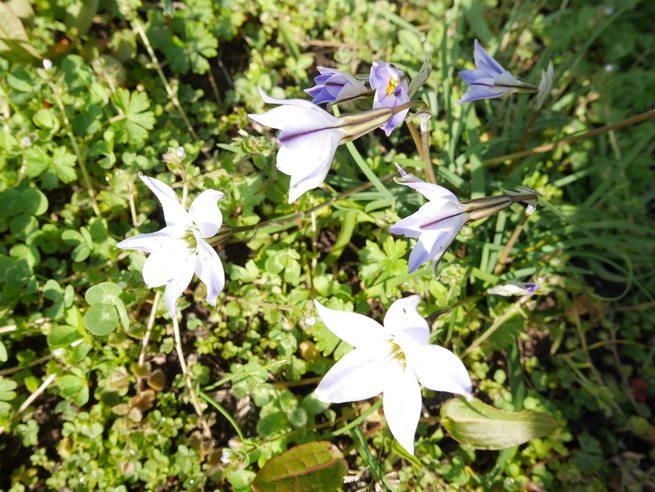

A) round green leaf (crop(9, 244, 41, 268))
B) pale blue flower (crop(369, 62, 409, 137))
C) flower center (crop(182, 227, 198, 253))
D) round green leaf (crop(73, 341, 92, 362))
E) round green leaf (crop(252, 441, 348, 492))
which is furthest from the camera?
round green leaf (crop(9, 244, 41, 268))

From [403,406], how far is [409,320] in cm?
31

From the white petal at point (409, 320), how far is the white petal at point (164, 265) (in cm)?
71

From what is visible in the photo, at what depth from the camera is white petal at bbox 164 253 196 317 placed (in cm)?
134

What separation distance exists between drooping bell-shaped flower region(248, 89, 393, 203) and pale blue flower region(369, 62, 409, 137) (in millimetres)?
107

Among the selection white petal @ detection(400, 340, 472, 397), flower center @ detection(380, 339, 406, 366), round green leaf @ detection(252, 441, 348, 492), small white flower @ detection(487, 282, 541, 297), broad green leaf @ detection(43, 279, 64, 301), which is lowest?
round green leaf @ detection(252, 441, 348, 492)

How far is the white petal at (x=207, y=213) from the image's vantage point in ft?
4.06

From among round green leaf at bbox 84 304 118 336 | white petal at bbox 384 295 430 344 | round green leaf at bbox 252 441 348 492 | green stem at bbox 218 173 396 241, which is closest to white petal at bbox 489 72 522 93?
green stem at bbox 218 173 396 241

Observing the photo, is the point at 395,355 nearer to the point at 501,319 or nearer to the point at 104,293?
the point at 501,319

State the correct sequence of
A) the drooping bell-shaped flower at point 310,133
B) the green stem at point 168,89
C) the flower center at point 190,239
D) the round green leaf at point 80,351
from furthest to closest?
the green stem at point 168,89
the round green leaf at point 80,351
the flower center at point 190,239
the drooping bell-shaped flower at point 310,133

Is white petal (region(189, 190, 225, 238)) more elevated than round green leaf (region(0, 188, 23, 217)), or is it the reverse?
white petal (region(189, 190, 225, 238))

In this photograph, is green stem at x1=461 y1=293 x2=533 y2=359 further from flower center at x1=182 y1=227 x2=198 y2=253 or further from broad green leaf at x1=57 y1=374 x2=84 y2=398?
broad green leaf at x1=57 y1=374 x2=84 y2=398

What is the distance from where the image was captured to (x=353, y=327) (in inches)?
48.9

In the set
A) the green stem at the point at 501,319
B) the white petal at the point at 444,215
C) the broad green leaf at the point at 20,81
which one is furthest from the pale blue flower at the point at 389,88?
the broad green leaf at the point at 20,81

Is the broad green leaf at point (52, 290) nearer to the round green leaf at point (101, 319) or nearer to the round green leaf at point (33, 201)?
the round green leaf at point (101, 319)
